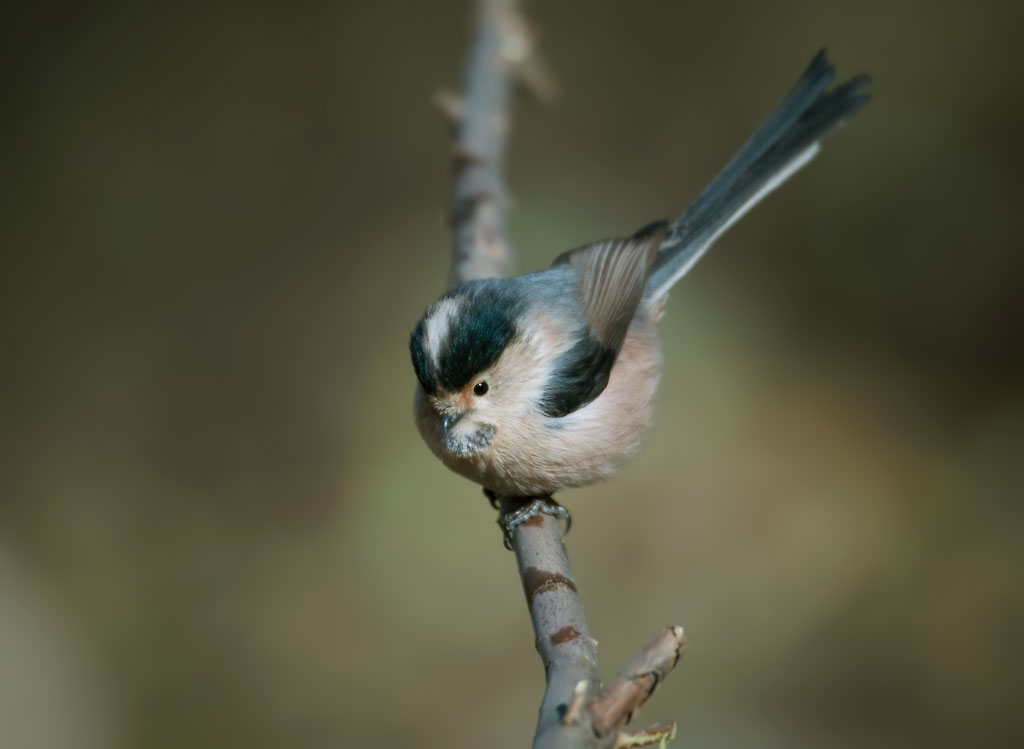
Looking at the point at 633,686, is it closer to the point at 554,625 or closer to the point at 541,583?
the point at 554,625

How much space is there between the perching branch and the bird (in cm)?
18

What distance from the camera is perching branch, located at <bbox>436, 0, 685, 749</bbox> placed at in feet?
4.28

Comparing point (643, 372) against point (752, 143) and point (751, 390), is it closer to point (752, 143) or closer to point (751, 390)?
point (752, 143)

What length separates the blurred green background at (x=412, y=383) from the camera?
145 inches

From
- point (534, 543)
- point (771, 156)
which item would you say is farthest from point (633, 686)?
point (771, 156)

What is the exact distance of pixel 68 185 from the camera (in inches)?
192

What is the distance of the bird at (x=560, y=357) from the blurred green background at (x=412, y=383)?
61.0 inches

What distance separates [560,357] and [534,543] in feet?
1.50

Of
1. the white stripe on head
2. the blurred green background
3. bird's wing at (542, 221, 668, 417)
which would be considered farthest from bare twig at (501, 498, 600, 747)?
the blurred green background

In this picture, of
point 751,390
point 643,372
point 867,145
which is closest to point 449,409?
point 643,372

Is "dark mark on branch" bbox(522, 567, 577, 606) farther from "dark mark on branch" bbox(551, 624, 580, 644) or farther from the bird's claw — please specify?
the bird's claw

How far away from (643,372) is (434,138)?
2.99 m

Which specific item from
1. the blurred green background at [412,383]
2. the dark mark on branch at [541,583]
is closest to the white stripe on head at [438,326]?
the dark mark on branch at [541,583]

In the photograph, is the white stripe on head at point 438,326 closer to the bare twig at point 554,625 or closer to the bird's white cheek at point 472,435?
the bird's white cheek at point 472,435
